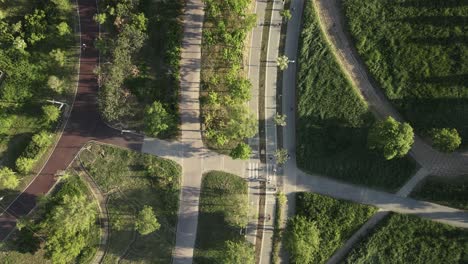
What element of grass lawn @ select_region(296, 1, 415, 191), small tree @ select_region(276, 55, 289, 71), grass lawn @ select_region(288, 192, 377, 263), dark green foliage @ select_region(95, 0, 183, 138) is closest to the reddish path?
dark green foliage @ select_region(95, 0, 183, 138)

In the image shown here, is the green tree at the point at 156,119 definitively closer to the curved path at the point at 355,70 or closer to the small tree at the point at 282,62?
the small tree at the point at 282,62

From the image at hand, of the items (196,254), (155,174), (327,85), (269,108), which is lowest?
(196,254)

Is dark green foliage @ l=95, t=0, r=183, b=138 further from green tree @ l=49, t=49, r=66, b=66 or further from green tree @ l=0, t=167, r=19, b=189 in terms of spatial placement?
green tree @ l=0, t=167, r=19, b=189

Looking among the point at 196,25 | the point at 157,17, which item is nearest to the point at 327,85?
the point at 196,25

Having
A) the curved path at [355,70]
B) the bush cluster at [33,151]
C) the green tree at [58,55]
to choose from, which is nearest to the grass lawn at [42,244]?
the bush cluster at [33,151]

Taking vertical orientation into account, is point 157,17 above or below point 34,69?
above

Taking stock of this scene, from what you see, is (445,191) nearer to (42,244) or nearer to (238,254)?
(238,254)

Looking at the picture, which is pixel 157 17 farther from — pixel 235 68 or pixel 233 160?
pixel 233 160

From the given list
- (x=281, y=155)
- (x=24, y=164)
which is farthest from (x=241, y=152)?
(x=24, y=164)
